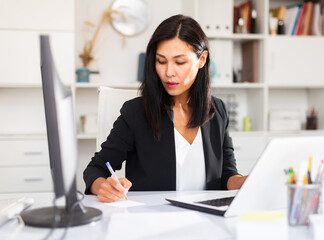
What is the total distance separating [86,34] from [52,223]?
277 centimetres

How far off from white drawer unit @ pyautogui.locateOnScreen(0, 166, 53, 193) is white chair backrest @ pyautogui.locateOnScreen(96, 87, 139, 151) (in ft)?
4.94

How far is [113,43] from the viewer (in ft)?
11.9

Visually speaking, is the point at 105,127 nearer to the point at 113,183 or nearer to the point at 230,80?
the point at 113,183

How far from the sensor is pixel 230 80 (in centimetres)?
361

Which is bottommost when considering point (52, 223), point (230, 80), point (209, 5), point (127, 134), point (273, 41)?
point (52, 223)

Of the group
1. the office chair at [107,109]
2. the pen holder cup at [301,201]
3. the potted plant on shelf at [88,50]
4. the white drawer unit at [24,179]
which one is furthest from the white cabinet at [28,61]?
the pen holder cup at [301,201]

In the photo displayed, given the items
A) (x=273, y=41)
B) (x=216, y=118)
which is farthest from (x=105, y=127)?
(x=273, y=41)

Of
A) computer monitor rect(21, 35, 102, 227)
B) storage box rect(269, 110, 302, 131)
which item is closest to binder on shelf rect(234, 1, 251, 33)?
storage box rect(269, 110, 302, 131)

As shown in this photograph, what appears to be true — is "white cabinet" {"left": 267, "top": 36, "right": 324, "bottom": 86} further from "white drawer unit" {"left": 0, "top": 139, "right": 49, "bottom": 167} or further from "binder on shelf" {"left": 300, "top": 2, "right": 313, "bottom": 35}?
"white drawer unit" {"left": 0, "top": 139, "right": 49, "bottom": 167}

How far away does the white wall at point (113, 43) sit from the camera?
3566mm

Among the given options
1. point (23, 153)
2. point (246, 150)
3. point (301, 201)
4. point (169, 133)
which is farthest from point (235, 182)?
point (23, 153)

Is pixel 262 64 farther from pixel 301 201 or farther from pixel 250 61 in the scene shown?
pixel 301 201

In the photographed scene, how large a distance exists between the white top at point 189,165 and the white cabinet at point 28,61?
68.7 inches

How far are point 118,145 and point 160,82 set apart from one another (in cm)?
32
